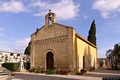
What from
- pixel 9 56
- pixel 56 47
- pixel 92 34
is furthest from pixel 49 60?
pixel 92 34

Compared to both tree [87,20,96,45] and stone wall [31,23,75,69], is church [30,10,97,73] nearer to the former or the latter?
stone wall [31,23,75,69]

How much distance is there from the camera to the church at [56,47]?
1662cm

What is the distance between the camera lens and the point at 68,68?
54.2 ft

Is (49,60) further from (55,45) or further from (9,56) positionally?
(9,56)

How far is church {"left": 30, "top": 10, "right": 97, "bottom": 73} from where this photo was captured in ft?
54.5

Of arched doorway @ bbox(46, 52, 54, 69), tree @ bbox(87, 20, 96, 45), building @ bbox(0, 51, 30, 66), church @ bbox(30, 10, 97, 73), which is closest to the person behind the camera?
church @ bbox(30, 10, 97, 73)

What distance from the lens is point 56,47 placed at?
1809cm

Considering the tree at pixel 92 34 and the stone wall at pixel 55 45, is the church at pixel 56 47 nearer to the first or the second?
the stone wall at pixel 55 45

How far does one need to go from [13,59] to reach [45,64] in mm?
8469

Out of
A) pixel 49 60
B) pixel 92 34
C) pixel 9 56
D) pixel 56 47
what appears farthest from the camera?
pixel 92 34

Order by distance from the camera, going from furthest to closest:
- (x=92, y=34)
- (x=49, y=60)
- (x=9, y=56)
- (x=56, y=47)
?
(x=92, y=34) < (x=9, y=56) < (x=49, y=60) < (x=56, y=47)

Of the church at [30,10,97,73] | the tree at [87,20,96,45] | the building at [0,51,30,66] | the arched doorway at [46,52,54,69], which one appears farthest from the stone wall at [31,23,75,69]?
the tree at [87,20,96,45]

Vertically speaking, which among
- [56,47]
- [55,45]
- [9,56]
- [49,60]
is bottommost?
[49,60]

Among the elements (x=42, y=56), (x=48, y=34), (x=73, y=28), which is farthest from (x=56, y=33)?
(x=42, y=56)
